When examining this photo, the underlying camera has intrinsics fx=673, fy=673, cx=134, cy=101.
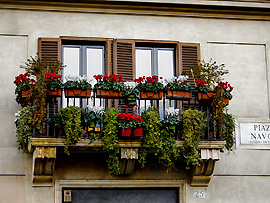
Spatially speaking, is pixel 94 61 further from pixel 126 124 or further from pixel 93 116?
pixel 126 124

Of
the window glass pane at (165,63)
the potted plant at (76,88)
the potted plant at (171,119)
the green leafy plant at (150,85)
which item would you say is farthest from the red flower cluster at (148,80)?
the window glass pane at (165,63)

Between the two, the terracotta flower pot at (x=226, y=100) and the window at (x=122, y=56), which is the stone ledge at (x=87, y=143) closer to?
the terracotta flower pot at (x=226, y=100)

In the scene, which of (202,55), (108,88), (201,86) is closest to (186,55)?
(202,55)

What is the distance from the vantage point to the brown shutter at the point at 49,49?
14.2 meters

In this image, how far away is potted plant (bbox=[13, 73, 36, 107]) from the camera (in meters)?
13.2

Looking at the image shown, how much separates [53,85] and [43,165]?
1.58 meters

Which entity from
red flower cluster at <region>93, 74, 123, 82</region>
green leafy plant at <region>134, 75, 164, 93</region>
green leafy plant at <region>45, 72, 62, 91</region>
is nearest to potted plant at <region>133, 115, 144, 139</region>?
green leafy plant at <region>134, 75, 164, 93</region>

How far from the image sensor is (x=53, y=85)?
13.0m

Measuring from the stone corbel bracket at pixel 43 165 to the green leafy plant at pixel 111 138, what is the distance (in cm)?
103

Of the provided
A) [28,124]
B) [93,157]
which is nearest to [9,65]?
[28,124]

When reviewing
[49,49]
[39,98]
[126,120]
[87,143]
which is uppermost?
[49,49]

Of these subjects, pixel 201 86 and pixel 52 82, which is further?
pixel 201 86

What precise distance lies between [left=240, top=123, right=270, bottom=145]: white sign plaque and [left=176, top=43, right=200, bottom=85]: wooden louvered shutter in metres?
1.74

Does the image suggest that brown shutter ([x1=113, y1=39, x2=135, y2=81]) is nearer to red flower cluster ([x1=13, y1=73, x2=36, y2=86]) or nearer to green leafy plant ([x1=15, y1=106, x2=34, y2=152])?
red flower cluster ([x1=13, y1=73, x2=36, y2=86])
